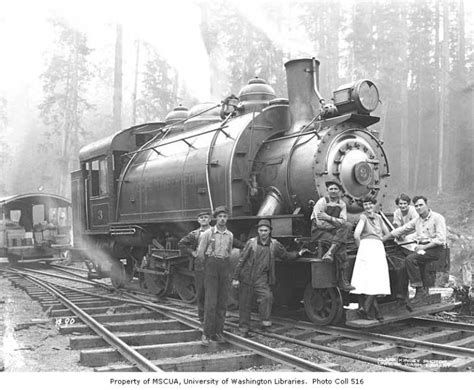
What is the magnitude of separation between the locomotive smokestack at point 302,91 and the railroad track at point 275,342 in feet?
9.50

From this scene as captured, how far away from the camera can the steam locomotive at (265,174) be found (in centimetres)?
704

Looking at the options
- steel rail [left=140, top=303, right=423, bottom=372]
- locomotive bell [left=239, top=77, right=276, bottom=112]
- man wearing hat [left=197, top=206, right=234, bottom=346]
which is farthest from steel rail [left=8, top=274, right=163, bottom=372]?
locomotive bell [left=239, top=77, right=276, bottom=112]

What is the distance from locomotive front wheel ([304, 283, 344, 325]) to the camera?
21.9 feet

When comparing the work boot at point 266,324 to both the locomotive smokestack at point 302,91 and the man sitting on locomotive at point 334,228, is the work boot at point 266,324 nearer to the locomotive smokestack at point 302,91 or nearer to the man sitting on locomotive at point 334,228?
the man sitting on locomotive at point 334,228

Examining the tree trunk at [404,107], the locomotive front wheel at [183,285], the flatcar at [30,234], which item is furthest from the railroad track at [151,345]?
the tree trunk at [404,107]

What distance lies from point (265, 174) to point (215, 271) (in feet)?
7.00

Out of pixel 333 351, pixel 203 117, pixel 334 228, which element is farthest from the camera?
pixel 203 117

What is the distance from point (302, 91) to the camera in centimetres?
791

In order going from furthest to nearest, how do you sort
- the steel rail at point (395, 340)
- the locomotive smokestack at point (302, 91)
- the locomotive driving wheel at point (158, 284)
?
the locomotive driving wheel at point (158, 284)
the locomotive smokestack at point (302, 91)
the steel rail at point (395, 340)

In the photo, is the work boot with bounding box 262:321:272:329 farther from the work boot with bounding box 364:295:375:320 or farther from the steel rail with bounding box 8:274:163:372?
the steel rail with bounding box 8:274:163:372

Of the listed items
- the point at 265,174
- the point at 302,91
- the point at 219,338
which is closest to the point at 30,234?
the point at 265,174

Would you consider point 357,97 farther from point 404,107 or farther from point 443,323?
point 404,107

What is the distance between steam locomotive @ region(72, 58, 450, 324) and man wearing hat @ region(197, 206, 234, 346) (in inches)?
41.5

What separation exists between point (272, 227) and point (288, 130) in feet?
5.78
